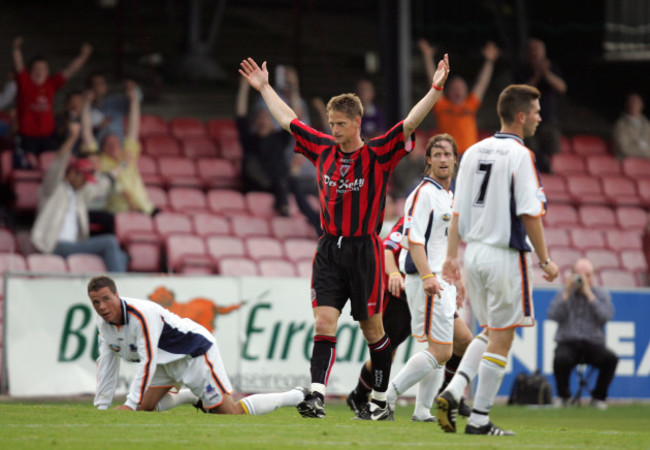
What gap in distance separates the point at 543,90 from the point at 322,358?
11.3m

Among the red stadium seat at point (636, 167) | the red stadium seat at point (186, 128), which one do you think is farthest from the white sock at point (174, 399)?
the red stadium seat at point (636, 167)

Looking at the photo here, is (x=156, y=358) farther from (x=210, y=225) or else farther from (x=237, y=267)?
(x=210, y=225)

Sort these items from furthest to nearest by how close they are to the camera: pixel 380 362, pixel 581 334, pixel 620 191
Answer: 1. pixel 620 191
2. pixel 581 334
3. pixel 380 362

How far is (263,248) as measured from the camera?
1520 centimetres

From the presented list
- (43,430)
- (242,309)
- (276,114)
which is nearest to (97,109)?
(242,309)

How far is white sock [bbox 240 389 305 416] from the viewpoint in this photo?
8.47 meters

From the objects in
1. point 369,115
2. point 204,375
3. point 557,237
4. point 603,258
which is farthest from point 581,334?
point 204,375

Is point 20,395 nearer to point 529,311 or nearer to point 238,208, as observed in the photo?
point 238,208

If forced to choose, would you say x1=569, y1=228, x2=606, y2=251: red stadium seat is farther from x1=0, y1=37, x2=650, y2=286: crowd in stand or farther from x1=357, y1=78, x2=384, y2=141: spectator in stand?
x1=357, y1=78, x2=384, y2=141: spectator in stand

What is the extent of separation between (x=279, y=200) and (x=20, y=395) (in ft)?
18.2

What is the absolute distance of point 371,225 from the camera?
7.97 m

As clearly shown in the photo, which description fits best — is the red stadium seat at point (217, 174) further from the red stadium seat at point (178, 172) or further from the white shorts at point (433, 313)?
the white shorts at point (433, 313)

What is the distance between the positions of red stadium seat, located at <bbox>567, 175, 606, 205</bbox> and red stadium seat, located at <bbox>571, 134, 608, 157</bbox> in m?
1.07

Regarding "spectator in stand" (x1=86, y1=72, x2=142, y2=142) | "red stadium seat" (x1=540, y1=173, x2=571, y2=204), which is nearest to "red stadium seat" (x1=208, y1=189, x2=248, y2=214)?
"spectator in stand" (x1=86, y1=72, x2=142, y2=142)
